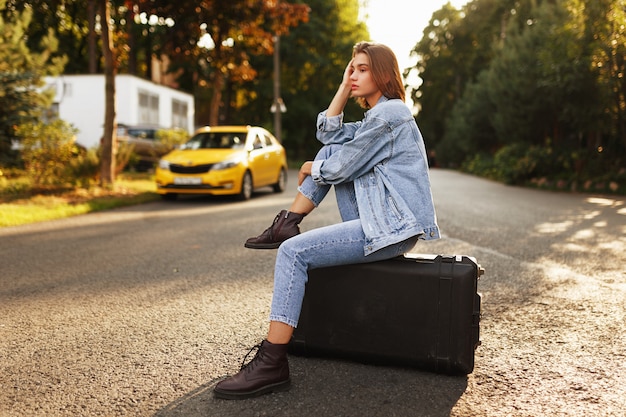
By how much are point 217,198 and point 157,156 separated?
7915 mm

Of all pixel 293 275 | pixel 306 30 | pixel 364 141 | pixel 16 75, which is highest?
pixel 306 30

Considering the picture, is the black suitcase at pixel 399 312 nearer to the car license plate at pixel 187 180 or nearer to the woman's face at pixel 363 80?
the woman's face at pixel 363 80

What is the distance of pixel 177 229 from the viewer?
31.7 feet

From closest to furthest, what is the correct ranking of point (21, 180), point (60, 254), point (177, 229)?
point (60, 254), point (177, 229), point (21, 180)

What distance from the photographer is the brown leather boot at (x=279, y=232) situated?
143 inches

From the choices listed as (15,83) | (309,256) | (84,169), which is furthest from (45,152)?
(309,256)

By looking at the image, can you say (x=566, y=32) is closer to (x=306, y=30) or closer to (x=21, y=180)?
(x=21, y=180)

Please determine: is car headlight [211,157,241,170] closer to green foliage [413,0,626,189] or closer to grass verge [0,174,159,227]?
grass verge [0,174,159,227]

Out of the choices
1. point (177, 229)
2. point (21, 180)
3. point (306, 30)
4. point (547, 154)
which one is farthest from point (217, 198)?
point (306, 30)

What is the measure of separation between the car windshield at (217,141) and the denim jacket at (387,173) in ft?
39.3

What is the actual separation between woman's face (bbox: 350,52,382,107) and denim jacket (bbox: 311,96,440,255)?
16cm

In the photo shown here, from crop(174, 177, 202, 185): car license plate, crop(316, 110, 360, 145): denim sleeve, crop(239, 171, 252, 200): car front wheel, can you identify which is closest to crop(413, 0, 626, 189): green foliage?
crop(239, 171, 252, 200): car front wheel

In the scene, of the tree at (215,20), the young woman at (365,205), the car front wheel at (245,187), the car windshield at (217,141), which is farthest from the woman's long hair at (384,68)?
the tree at (215,20)

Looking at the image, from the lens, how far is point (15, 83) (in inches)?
560
